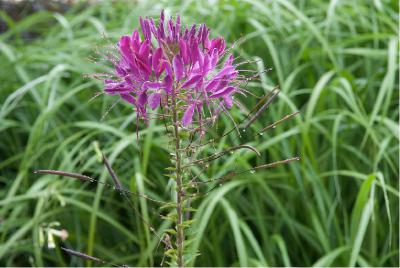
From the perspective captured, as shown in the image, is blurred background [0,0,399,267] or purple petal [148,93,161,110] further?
blurred background [0,0,399,267]

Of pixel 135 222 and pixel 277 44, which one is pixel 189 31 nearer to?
pixel 135 222

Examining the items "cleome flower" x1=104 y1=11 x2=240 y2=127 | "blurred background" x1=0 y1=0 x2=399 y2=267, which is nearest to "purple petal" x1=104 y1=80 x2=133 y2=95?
"cleome flower" x1=104 y1=11 x2=240 y2=127

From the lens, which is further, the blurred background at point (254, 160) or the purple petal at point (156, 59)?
the blurred background at point (254, 160)

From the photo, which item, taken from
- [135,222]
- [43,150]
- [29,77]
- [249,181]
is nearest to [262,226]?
[249,181]

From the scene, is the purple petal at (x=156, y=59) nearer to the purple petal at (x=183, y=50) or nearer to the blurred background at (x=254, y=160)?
the purple petal at (x=183, y=50)

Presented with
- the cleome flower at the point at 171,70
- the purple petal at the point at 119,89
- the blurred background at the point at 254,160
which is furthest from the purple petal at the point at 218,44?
the blurred background at the point at 254,160

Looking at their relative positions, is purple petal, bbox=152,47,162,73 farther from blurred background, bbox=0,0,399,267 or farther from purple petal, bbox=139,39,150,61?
blurred background, bbox=0,0,399,267

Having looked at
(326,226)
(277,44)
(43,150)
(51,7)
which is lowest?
(326,226)
